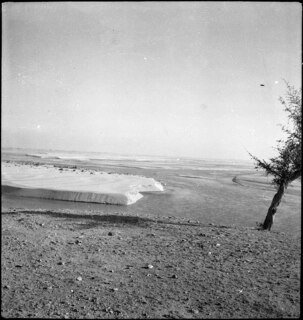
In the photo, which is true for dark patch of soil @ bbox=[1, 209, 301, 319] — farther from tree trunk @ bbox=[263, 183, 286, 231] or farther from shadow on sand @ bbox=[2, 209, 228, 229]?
tree trunk @ bbox=[263, 183, 286, 231]

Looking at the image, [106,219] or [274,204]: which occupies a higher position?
[274,204]

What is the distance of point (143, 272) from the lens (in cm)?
765

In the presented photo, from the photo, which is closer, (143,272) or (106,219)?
(143,272)

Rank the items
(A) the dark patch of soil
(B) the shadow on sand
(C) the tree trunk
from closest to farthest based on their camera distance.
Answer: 1. (A) the dark patch of soil
2. (B) the shadow on sand
3. (C) the tree trunk

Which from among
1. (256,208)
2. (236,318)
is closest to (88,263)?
(236,318)

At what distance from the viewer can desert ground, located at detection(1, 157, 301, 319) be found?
5.80m

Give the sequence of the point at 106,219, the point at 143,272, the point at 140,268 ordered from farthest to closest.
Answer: the point at 106,219 < the point at 140,268 < the point at 143,272

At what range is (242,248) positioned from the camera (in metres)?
10.1

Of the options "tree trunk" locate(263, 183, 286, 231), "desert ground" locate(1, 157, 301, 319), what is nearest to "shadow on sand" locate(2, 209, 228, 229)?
"desert ground" locate(1, 157, 301, 319)

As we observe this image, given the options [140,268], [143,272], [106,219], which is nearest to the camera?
[143,272]

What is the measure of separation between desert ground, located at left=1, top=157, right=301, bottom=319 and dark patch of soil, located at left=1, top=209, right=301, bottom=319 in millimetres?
21

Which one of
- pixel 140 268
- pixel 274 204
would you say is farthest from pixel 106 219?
pixel 274 204

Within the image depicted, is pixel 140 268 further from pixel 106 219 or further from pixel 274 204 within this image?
pixel 274 204

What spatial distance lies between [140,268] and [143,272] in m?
0.29
